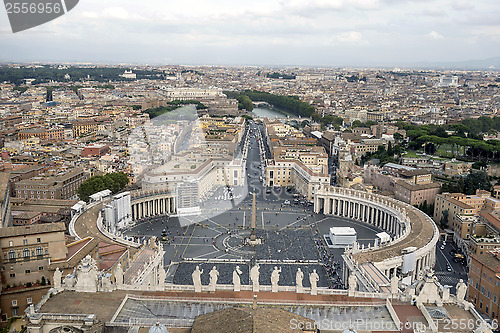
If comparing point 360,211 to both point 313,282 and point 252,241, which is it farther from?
point 313,282

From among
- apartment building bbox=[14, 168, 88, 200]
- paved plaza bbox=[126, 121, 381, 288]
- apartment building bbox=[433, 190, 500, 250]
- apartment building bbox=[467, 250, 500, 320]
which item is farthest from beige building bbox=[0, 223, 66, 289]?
apartment building bbox=[433, 190, 500, 250]

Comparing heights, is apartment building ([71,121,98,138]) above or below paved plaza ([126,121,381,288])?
above

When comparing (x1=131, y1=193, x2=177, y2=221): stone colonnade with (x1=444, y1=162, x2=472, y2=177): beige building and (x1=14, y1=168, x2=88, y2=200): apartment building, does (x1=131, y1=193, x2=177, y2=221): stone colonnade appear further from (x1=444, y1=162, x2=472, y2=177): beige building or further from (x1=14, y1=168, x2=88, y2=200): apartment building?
(x1=444, y1=162, x2=472, y2=177): beige building

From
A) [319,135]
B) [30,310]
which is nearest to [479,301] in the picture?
[30,310]

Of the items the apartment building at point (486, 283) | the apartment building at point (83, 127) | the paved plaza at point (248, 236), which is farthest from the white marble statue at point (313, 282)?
the apartment building at point (83, 127)

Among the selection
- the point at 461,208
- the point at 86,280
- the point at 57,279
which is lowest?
the point at 461,208

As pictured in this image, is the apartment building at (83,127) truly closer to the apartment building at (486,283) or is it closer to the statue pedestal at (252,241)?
the statue pedestal at (252,241)

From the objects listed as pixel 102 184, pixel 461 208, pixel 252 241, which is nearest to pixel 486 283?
pixel 461 208

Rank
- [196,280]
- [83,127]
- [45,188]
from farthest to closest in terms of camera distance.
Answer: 1. [83,127]
2. [45,188]
3. [196,280]

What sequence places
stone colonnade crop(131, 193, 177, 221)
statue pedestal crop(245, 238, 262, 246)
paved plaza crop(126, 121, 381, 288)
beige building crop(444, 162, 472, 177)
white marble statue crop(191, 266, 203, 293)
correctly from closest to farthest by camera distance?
white marble statue crop(191, 266, 203, 293) → paved plaza crop(126, 121, 381, 288) → statue pedestal crop(245, 238, 262, 246) → stone colonnade crop(131, 193, 177, 221) → beige building crop(444, 162, 472, 177)

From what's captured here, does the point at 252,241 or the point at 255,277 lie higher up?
the point at 255,277

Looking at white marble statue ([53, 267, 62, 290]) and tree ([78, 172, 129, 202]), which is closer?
white marble statue ([53, 267, 62, 290])

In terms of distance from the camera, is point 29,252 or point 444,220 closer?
point 29,252
